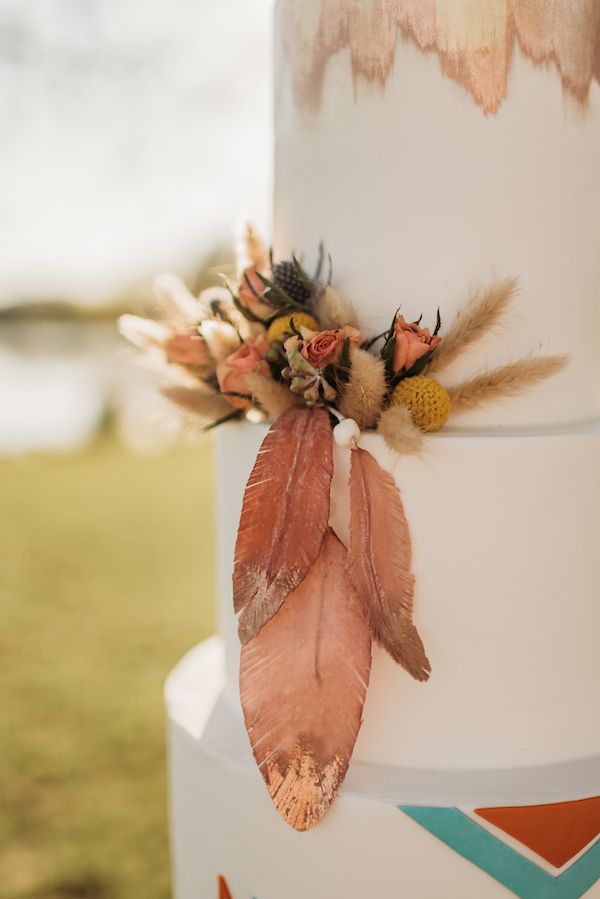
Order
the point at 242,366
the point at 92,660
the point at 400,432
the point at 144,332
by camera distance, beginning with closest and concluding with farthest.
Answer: the point at 400,432 < the point at 242,366 < the point at 144,332 < the point at 92,660

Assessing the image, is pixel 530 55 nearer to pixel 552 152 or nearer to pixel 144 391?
pixel 552 152

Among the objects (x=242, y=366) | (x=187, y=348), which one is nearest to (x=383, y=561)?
(x=242, y=366)

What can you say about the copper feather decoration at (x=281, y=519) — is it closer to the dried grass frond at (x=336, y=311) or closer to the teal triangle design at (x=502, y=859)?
the dried grass frond at (x=336, y=311)

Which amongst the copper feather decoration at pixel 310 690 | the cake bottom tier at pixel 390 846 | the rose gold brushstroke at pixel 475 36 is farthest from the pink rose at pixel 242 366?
the cake bottom tier at pixel 390 846

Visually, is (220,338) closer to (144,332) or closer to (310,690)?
(144,332)

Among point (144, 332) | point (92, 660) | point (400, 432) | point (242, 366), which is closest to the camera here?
point (400, 432)

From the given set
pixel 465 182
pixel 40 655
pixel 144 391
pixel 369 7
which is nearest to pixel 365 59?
pixel 369 7
